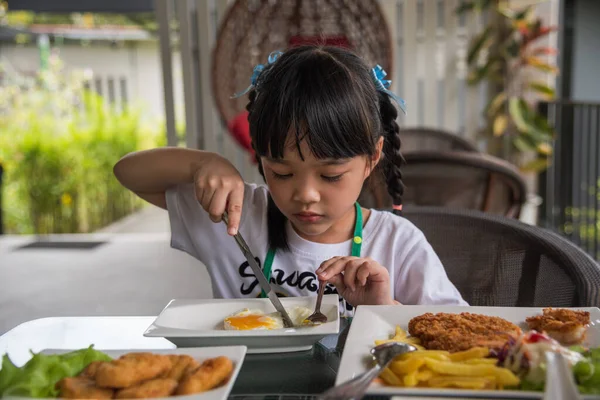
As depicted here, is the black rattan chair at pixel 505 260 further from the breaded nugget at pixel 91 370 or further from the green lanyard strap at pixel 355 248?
the breaded nugget at pixel 91 370

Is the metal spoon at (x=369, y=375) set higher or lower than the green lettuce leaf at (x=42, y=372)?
lower

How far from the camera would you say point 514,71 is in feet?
16.6

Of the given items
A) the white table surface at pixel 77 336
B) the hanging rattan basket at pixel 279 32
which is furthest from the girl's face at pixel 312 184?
the hanging rattan basket at pixel 279 32

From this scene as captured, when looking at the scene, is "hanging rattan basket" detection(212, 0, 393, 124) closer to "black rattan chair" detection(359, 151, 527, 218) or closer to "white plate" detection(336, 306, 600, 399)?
"black rattan chair" detection(359, 151, 527, 218)

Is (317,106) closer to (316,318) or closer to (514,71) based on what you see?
(316,318)

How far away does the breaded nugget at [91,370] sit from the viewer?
87 centimetres

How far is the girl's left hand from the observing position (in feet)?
3.99

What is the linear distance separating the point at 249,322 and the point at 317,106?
433 millimetres

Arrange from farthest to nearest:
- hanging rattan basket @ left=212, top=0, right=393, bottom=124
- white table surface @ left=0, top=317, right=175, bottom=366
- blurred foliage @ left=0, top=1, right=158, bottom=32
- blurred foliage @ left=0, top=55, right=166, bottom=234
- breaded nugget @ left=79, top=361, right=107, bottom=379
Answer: blurred foliage @ left=0, top=1, right=158, bottom=32 < blurred foliage @ left=0, top=55, right=166, bottom=234 < hanging rattan basket @ left=212, top=0, right=393, bottom=124 < white table surface @ left=0, top=317, right=175, bottom=366 < breaded nugget @ left=79, top=361, right=107, bottom=379

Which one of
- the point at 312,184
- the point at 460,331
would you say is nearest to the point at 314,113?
the point at 312,184

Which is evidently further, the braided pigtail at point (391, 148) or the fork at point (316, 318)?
the braided pigtail at point (391, 148)

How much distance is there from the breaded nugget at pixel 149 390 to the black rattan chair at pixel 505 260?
0.78m

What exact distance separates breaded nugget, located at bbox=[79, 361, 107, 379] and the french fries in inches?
14.5

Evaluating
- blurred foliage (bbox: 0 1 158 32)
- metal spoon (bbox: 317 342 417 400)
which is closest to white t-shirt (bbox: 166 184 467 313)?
metal spoon (bbox: 317 342 417 400)
